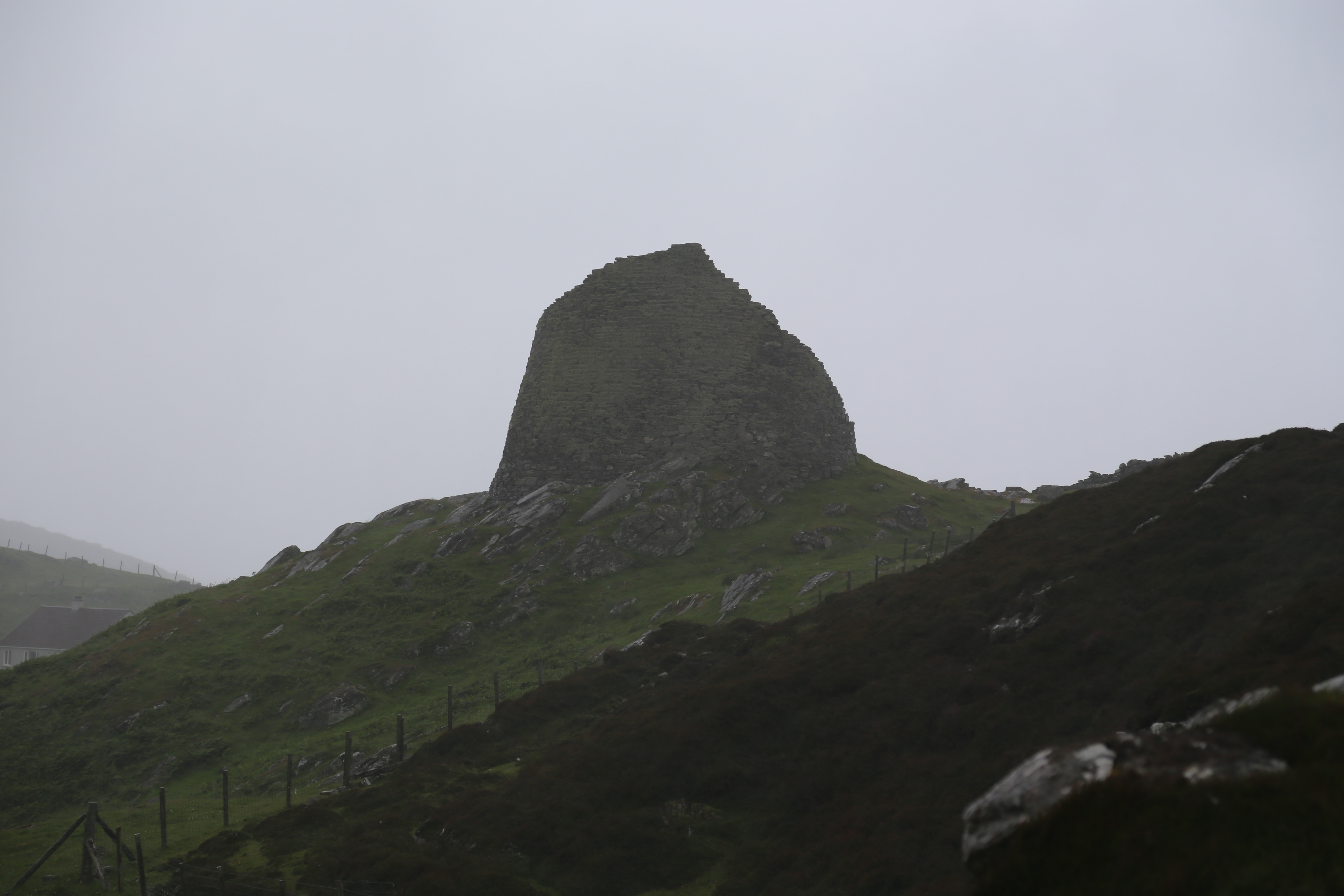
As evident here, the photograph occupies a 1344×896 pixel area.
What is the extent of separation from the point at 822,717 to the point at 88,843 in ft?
68.1

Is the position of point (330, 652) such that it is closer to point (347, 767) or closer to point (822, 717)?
point (347, 767)

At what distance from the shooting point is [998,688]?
63.0 feet

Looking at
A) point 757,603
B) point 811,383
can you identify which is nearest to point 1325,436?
point 757,603

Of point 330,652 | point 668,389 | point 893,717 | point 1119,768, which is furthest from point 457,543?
point 1119,768

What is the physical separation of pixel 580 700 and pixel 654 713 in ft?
19.6

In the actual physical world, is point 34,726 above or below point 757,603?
below

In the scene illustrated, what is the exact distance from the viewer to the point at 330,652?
45906 mm

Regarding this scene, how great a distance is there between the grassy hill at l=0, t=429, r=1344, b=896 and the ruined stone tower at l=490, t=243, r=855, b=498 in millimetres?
19722

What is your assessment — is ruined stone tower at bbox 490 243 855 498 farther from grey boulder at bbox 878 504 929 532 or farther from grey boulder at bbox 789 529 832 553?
grey boulder at bbox 789 529 832 553

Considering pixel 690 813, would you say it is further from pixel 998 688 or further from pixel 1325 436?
pixel 1325 436

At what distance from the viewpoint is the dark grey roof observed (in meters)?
89.1

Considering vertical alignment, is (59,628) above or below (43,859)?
above

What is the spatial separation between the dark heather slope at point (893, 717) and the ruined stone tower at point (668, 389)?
3080 centimetres

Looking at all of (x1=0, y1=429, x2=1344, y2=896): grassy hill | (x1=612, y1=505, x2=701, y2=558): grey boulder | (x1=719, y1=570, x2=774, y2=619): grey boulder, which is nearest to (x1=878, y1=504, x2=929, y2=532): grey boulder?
(x1=612, y1=505, x2=701, y2=558): grey boulder
